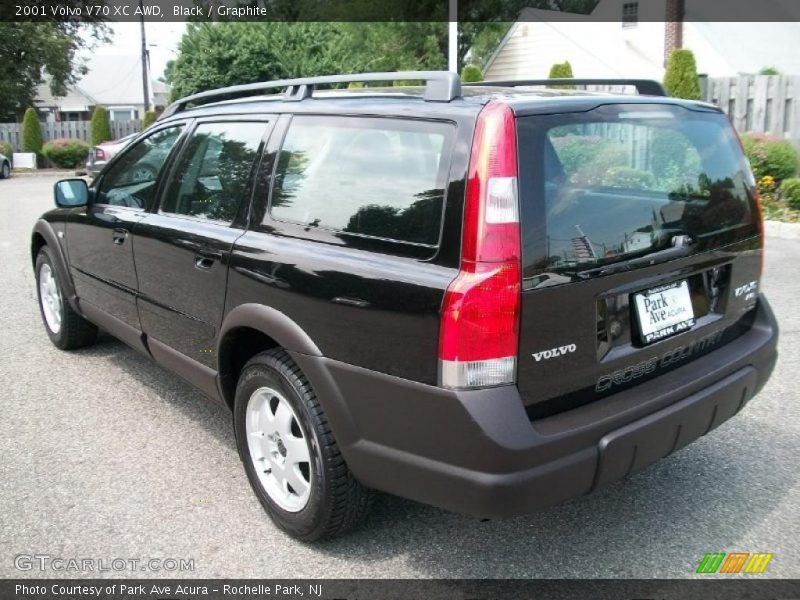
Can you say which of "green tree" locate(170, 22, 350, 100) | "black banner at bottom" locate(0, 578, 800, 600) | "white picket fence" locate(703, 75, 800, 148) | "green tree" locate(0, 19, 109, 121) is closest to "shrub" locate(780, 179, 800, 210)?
"white picket fence" locate(703, 75, 800, 148)

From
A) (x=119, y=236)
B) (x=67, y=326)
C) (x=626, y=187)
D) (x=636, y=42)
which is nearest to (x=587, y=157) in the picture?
(x=626, y=187)

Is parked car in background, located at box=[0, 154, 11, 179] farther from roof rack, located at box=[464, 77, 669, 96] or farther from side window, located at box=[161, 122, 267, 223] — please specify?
roof rack, located at box=[464, 77, 669, 96]

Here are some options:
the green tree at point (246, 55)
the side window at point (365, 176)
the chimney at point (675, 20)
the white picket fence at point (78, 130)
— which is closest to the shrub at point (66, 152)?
the white picket fence at point (78, 130)

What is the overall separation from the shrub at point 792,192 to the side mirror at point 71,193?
381 inches

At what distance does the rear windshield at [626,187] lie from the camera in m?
2.32

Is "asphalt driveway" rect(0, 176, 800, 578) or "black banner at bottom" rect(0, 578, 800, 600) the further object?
"asphalt driveway" rect(0, 176, 800, 578)

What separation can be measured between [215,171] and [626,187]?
189 cm

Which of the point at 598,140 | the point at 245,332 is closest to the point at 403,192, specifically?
the point at 598,140

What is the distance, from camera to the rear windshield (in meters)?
2.32

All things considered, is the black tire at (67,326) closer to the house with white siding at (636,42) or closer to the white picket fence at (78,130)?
the house with white siding at (636,42)

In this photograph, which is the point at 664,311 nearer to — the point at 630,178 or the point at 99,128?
the point at 630,178

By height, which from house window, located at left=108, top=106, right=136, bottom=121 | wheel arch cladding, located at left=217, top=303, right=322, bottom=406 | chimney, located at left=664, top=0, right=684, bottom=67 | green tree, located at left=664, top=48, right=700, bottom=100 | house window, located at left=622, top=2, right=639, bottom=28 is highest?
house window, located at left=622, top=2, right=639, bottom=28

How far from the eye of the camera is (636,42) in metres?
29.0

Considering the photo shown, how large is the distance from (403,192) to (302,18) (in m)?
43.8
